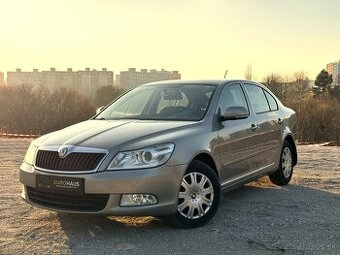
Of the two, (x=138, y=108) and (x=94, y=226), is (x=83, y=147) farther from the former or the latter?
(x=138, y=108)

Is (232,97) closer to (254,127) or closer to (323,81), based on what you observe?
(254,127)

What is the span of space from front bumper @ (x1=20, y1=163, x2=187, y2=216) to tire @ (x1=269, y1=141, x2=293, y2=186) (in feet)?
10.3

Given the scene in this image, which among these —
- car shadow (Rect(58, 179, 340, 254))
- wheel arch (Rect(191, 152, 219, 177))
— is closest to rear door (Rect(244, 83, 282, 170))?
car shadow (Rect(58, 179, 340, 254))

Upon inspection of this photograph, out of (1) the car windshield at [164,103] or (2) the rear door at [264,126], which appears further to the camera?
(2) the rear door at [264,126]

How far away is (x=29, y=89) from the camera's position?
5366cm

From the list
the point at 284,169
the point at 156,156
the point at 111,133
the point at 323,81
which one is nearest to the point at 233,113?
the point at 156,156

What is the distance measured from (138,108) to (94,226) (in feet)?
5.83

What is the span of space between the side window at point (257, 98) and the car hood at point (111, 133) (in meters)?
1.74

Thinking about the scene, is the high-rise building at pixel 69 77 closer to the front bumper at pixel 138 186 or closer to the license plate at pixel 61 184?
the license plate at pixel 61 184

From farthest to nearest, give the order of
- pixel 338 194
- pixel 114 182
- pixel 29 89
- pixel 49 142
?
pixel 29 89 < pixel 338 194 < pixel 49 142 < pixel 114 182

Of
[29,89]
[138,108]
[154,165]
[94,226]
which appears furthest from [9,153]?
[29,89]

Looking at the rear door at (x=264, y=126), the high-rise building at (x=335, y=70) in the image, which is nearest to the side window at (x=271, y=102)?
the rear door at (x=264, y=126)

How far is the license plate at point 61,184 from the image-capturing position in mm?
4820

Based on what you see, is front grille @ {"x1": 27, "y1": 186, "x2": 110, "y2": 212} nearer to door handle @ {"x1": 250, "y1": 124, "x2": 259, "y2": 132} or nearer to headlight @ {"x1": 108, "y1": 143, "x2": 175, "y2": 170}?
headlight @ {"x1": 108, "y1": 143, "x2": 175, "y2": 170}
